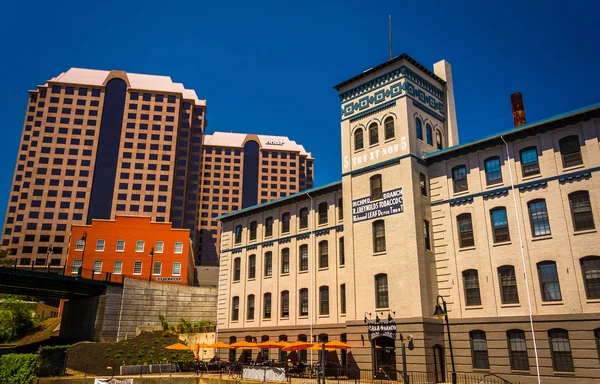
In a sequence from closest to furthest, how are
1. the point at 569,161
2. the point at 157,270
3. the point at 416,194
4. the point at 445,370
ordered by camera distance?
the point at 569,161 < the point at 445,370 < the point at 416,194 < the point at 157,270

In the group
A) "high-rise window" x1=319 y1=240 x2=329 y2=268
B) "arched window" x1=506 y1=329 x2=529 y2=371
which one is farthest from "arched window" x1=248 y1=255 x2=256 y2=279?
"arched window" x1=506 y1=329 x2=529 y2=371

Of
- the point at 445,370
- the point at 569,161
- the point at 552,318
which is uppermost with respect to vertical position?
the point at 569,161

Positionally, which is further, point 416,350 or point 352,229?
point 352,229

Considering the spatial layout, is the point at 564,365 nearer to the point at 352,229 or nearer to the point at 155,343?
the point at 352,229

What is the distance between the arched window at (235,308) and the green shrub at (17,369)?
54.7 ft

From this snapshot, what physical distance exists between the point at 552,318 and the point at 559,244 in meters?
4.10

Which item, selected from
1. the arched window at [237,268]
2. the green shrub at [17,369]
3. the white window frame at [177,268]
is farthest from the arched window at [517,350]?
the white window frame at [177,268]

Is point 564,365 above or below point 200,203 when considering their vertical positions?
below

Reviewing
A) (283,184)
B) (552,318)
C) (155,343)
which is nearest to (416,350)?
(552,318)

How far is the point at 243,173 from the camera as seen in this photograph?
151750 mm

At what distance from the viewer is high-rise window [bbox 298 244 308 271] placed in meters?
41.2

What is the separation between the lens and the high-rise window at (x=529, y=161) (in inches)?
1156

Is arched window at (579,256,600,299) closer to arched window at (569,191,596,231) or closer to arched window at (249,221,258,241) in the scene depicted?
arched window at (569,191,596,231)

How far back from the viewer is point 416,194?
107ft
